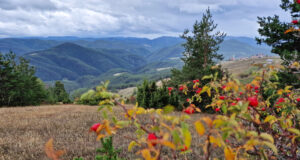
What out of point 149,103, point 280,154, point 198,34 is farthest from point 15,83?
point 280,154

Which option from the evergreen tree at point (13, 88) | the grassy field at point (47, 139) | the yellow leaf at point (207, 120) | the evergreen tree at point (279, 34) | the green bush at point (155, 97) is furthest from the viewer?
the evergreen tree at point (13, 88)

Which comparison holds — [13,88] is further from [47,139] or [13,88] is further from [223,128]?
[223,128]

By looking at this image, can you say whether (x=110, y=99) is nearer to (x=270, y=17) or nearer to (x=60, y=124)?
(x=60, y=124)

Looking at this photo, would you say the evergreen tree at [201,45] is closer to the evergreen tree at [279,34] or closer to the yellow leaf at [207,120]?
the evergreen tree at [279,34]

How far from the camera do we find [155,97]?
625 inches

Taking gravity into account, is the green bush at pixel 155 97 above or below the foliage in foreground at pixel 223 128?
below

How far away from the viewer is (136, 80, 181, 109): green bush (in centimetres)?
1598

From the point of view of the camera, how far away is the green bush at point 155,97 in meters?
16.0

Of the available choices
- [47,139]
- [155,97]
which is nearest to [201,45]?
[155,97]

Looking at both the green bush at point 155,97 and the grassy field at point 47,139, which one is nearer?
the grassy field at point 47,139

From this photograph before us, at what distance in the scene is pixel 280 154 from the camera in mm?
2605

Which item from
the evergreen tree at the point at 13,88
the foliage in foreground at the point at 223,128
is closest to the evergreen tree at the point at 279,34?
the foliage in foreground at the point at 223,128

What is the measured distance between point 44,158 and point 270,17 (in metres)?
14.2

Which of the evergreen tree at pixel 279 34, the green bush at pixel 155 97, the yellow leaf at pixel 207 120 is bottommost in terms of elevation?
the green bush at pixel 155 97
